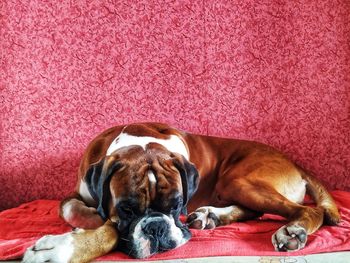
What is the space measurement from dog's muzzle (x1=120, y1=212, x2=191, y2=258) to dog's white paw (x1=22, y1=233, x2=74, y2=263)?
0.87 feet

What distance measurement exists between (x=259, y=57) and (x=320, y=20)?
1.55ft

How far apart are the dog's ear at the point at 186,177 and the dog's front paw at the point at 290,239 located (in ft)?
1.58

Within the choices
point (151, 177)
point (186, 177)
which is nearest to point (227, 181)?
point (186, 177)

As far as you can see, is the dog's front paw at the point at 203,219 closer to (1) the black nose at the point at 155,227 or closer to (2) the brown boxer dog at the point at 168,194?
(2) the brown boxer dog at the point at 168,194

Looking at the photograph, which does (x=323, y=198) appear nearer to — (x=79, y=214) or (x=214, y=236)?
(x=214, y=236)

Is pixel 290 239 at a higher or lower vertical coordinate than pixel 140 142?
lower

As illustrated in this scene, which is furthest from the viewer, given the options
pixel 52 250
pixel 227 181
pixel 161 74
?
pixel 161 74

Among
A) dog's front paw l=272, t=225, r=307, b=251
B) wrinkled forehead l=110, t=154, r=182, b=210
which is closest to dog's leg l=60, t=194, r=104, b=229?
wrinkled forehead l=110, t=154, r=182, b=210

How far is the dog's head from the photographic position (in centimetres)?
212

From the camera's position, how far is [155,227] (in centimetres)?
212

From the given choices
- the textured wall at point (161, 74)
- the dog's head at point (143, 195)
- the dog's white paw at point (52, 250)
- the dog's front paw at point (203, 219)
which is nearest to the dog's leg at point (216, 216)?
the dog's front paw at point (203, 219)

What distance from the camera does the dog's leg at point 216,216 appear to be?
2477mm

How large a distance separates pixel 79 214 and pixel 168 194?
0.52 metres

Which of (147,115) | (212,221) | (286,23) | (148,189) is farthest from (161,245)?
(286,23)
